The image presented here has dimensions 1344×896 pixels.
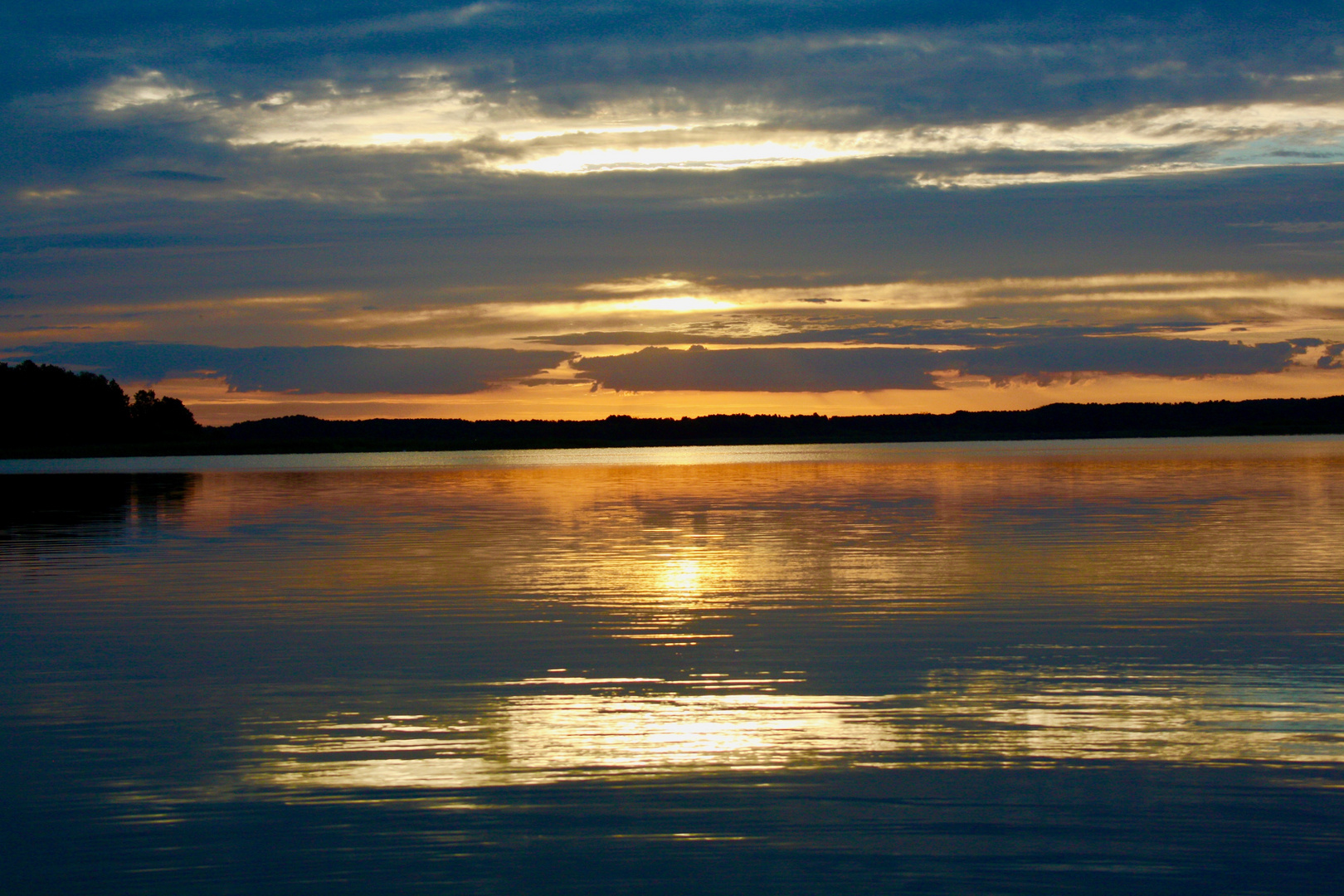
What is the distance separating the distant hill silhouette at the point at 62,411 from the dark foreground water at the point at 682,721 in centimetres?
13101

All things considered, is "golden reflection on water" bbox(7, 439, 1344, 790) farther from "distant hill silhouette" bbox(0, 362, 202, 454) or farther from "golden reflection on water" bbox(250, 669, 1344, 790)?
"distant hill silhouette" bbox(0, 362, 202, 454)

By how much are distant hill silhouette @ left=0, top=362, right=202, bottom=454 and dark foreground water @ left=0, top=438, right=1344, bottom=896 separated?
5158 inches

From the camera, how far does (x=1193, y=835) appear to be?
25.1 ft

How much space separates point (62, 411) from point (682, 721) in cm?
15068

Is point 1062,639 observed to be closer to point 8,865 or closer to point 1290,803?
point 1290,803

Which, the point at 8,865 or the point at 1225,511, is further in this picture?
the point at 1225,511

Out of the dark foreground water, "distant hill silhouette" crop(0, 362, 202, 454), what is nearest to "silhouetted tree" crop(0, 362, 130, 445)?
"distant hill silhouette" crop(0, 362, 202, 454)

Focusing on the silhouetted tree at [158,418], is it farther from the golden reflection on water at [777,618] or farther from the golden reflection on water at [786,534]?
the golden reflection on water at [777,618]

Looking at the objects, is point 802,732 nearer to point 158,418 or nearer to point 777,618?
point 777,618

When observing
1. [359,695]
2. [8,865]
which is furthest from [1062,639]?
[8,865]

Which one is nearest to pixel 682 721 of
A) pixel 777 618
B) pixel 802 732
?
pixel 802 732

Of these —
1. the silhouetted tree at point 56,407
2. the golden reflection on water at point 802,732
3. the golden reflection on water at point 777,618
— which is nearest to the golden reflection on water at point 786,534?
the golden reflection on water at point 777,618

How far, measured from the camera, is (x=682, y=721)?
413 inches

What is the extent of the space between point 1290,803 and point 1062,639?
19.5 feet
